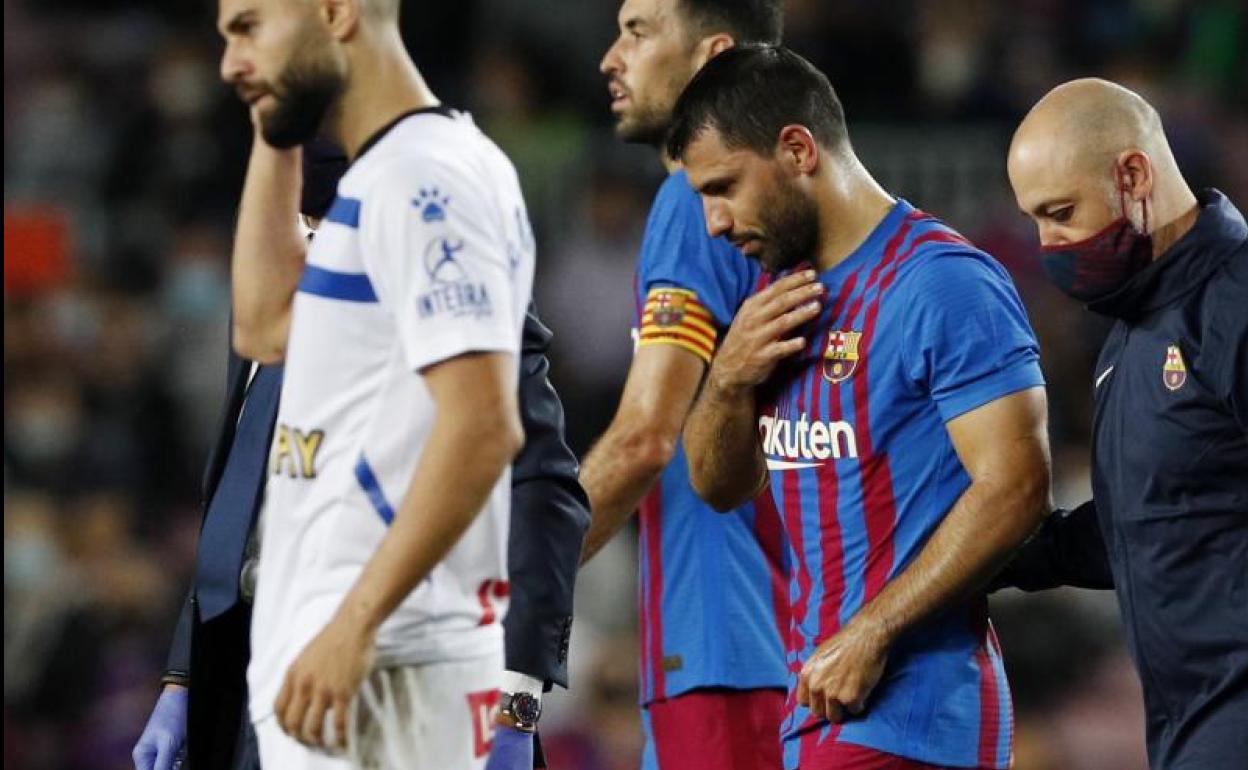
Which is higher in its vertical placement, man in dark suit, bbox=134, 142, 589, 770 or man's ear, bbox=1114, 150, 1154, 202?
man's ear, bbox=1114, 150, 1154, 202

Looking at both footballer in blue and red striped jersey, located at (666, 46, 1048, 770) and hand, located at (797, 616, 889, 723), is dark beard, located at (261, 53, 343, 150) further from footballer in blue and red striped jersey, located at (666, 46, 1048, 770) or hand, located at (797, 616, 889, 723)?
hand, located at (797, 616, 889, 723)

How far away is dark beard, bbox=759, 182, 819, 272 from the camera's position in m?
4.54

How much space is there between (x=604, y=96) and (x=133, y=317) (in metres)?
3.05

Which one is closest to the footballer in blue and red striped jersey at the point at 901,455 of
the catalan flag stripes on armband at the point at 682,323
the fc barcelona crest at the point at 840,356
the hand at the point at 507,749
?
the fc barcelona crest at the point at 840,356

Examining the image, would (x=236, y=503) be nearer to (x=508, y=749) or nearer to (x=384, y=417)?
(x=508, y=749)

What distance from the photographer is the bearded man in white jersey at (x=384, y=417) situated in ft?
11.0

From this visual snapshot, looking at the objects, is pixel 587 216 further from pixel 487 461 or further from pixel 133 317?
pixel 487 461

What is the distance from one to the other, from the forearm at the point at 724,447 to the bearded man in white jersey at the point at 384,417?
1185 millimetres

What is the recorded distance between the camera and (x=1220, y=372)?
4094 millimetres

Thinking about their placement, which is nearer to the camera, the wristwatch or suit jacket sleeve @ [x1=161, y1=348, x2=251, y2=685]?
the wristwatch

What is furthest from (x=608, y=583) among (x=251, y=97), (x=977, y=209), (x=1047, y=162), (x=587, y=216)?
(x=251, y=97)

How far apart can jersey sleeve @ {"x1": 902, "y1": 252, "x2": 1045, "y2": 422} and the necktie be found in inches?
51.9

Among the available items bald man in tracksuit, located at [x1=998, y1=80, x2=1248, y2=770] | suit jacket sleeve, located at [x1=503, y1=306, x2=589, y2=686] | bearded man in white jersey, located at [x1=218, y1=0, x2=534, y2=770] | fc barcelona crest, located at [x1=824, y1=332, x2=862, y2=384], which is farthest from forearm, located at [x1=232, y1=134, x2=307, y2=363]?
bald man in tracksuit, located at [x1=998, y1=80, x2=1248, y2=770]

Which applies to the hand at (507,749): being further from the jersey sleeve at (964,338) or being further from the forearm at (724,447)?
the jersey sleeve at (964,338)
